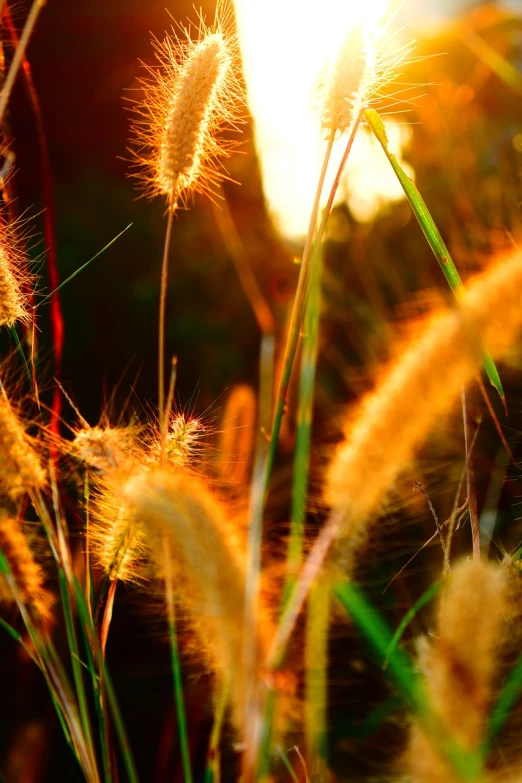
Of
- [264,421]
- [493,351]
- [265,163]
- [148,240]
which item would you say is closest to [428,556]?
[264,421]

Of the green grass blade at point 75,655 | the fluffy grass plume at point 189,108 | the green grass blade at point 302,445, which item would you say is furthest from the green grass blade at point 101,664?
the fluffy grass plume at point 189,108

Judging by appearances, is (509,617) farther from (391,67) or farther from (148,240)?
(148,240)

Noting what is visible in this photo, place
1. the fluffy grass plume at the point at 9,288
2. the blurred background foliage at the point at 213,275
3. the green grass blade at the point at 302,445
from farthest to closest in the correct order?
the blurred background foliage at the point at 213,275 < the fluffy grass plume at the point at 9,288 < the green grass blade at the point at 302,445

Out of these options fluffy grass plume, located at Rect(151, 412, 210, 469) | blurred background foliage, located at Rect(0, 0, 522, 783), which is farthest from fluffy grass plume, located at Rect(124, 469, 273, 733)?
blurred background foliage, located at Rect(0, 0, 522, 783)

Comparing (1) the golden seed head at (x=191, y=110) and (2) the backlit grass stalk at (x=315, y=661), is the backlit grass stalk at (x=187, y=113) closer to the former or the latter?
(1) the golden seed head at (x=191, y=110)

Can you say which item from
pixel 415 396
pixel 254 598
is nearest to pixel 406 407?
pixel 415 396

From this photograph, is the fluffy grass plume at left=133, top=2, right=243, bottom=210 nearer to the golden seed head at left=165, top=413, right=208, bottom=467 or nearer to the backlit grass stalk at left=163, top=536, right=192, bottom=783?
the golden seed head at left=165, top=413, right=208, bottom=467
